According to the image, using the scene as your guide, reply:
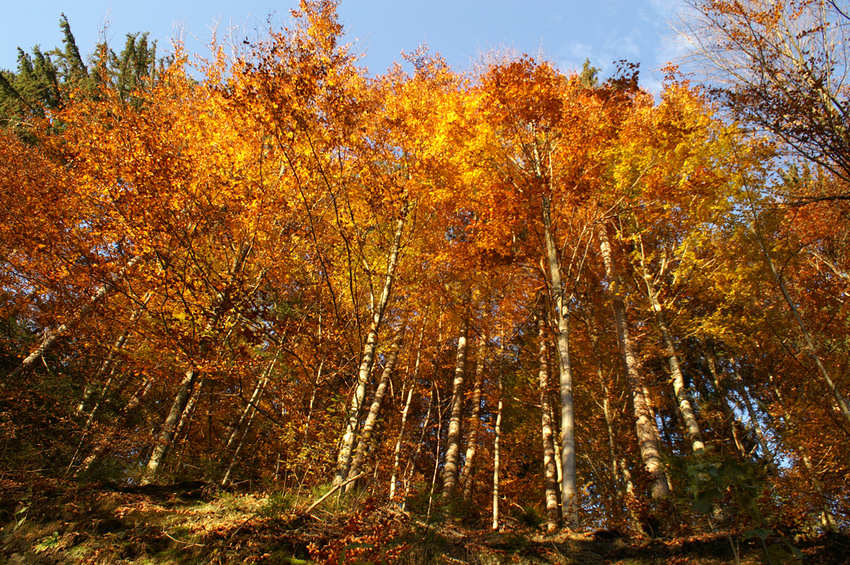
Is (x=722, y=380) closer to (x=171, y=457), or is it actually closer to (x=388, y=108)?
(x=388, y=108)

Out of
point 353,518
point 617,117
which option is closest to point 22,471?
point 353,518

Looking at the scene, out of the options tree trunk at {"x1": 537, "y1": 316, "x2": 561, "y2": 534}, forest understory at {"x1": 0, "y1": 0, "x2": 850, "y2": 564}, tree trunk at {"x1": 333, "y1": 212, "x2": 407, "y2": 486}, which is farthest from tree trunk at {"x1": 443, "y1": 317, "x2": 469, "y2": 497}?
tree trunk at {"x1": 333, "y1": 212, "x2": 407, "y2": 486}

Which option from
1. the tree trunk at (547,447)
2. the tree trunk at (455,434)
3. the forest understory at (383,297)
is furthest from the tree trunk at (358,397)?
the tree trunk at (547,447)

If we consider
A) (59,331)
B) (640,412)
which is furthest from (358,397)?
(59,331)

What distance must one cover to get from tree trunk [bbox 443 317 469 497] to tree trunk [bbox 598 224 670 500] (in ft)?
12.1

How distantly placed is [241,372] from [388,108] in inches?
241

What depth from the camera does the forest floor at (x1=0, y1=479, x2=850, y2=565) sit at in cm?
332

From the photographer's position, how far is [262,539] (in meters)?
3.74

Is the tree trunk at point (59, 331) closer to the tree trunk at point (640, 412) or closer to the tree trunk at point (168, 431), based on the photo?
the tree trunk at point (168, 431)

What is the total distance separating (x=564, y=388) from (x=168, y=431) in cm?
671

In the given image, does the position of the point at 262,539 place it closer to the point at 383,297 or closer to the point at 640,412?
the point at 383,297

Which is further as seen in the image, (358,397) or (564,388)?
(564,388)

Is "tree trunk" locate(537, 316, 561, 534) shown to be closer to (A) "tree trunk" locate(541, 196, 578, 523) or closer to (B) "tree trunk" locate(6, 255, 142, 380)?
(A) "tree trunk" locate(541, 196, 578, 523)

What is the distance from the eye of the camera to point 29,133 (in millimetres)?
12414
